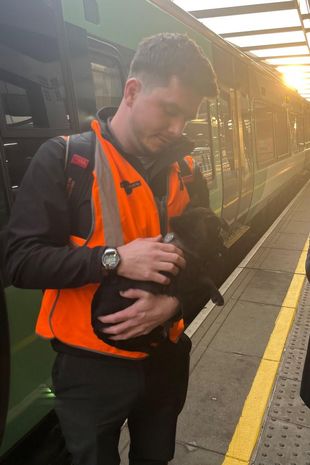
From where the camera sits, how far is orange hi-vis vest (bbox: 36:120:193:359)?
1.20 metres

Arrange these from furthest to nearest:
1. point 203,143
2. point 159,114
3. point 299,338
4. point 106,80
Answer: point 203,143, point 299,338, point 106,80, point 159,114

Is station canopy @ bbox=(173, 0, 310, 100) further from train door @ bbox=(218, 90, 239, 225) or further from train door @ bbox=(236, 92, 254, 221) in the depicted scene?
train door @ bbox=(218, 90, 239, 225)

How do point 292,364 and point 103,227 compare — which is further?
point 292,364

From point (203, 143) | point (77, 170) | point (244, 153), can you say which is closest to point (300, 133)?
point (244, 153)

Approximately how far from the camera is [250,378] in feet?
9.25

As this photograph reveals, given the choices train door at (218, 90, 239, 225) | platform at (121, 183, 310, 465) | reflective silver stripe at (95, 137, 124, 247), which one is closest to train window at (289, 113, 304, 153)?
train door at (218, 90, 239, 225)

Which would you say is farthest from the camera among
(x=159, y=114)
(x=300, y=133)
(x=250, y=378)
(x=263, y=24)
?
(x=300, y=133)

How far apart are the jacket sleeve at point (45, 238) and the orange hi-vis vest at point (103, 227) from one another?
0.24ft

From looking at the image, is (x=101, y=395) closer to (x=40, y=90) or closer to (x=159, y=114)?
(x=159, y=114)

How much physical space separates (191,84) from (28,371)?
174cm

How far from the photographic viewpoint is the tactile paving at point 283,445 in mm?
2098

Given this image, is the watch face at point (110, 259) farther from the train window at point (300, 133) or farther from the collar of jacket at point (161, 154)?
the train window at point (300, 133)

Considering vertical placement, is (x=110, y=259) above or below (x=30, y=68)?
below

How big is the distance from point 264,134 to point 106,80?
559 cm
